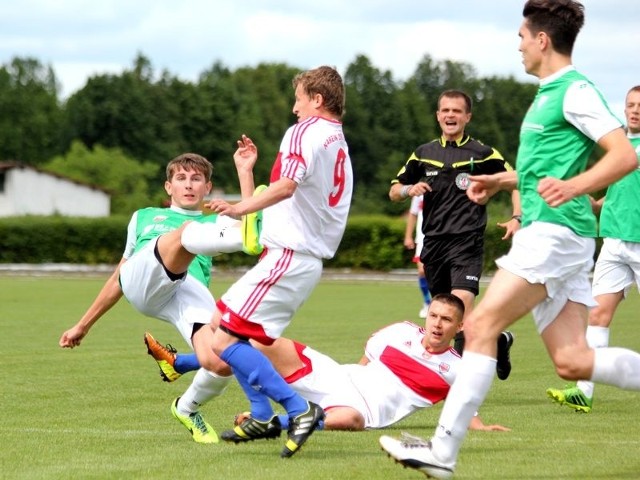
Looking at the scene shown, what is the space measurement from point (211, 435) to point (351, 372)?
142cm

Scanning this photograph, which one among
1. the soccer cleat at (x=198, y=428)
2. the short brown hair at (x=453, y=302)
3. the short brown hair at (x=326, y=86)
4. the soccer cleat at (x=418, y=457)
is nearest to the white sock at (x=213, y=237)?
the short brown hair at (x=326, y=86)

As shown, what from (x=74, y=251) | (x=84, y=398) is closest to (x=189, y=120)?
(x=74, y=251)

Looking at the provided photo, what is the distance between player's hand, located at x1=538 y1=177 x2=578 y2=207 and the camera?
5.98 meters

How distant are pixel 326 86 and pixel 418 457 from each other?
2.29 metres

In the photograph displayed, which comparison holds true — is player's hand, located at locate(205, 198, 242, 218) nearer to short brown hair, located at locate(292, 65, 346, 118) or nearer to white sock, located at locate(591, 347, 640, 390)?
short brown hair, located at locate(292, 65, 346, 118)

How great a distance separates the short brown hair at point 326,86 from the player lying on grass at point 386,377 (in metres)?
1.94

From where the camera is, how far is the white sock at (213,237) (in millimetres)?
7746

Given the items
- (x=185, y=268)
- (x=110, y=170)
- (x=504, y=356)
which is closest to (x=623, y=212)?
(x=504, y=356)

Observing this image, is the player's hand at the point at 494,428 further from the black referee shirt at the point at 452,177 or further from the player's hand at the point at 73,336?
the player's hand at the point at 73,336

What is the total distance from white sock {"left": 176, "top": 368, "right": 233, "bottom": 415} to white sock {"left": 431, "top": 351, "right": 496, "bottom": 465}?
2108mm

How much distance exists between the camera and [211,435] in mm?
8062

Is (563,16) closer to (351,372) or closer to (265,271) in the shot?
(265,271)

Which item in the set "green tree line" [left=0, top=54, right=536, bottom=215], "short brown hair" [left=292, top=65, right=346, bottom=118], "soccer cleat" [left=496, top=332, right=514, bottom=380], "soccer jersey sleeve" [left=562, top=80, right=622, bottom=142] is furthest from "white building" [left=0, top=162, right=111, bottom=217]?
"soccer jersey sleeve" [left=562, top=80, right=622, bottom=142]

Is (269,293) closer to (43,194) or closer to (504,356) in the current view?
(504,356)
